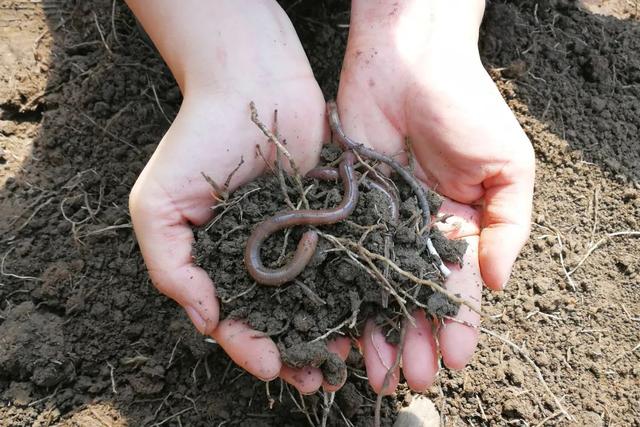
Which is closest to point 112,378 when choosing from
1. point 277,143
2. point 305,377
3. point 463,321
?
point 305,377

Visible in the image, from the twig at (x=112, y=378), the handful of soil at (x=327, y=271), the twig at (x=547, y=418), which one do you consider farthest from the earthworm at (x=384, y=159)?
the twig at (x=112, y=378)

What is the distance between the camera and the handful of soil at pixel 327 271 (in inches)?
140

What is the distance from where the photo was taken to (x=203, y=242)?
369 centimetres

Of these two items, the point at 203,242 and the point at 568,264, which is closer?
the point at 203,242

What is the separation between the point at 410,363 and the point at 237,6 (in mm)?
2601

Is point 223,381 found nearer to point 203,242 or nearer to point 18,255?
point 203,242

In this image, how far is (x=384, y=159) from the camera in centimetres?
419

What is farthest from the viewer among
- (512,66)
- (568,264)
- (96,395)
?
(512,66)

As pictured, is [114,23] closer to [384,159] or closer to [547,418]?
[384,159]

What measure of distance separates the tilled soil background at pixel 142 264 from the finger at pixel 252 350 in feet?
1.78

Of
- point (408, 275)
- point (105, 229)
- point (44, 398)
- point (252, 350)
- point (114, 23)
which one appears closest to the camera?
point (408, 275)

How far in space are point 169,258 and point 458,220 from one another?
1904mm

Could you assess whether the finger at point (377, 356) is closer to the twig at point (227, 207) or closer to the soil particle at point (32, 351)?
the twig at point (227, 207)

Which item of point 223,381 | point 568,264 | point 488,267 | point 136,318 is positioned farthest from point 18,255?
point 568,264
